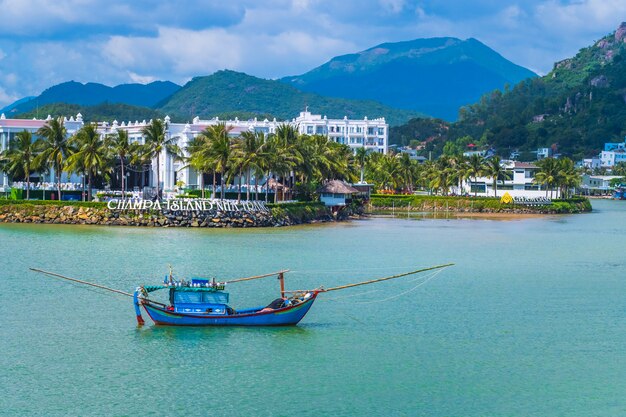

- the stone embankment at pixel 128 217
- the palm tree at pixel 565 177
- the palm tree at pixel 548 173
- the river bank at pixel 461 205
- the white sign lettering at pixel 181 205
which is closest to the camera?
the stone embankment at pixel 128 217

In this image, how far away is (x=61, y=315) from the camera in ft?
115

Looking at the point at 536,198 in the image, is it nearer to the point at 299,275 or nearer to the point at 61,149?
the point at 61,149

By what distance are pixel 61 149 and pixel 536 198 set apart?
215ft

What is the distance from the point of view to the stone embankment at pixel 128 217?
238ft

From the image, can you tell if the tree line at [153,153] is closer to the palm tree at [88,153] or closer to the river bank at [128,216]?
the palm tree at [88,153]

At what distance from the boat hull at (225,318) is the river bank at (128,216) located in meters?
39.4

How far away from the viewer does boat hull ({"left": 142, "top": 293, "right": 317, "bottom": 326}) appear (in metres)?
32.9

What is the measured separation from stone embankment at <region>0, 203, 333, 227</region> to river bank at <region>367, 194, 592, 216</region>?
40.2 m

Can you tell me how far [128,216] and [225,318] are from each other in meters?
42.4

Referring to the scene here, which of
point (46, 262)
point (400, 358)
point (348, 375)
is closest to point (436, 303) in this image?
point (400, 358)

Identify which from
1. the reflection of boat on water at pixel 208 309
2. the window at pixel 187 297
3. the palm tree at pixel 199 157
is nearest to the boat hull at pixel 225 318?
the reflection of boat on water at pixel 208 309

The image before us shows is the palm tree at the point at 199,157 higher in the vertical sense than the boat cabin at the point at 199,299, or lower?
higher

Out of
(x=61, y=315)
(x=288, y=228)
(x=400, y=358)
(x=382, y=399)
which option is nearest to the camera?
(x=382, y=399)

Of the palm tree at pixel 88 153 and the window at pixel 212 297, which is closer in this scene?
the window at pixel 212 297
